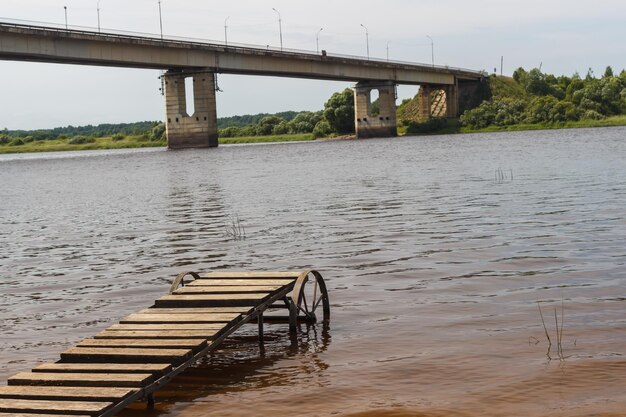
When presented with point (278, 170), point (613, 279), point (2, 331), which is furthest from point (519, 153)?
point (2, 331)

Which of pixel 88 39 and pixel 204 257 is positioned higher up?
pixel 88 39

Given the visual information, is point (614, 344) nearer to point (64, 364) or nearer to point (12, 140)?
point (64, 364)

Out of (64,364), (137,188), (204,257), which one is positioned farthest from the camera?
(137,188)

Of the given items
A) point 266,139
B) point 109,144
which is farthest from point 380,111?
point 109,144

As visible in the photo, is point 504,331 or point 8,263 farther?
point 8,263

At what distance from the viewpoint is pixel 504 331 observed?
38.5 ft

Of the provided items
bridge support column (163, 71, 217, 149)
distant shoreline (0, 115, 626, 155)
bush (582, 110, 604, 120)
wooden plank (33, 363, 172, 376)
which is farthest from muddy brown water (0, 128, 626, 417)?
bush (582, 110, 604, 120)

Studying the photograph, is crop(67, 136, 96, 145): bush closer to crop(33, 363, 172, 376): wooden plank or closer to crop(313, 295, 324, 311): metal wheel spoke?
crop(313, 295, 324, 311): metal wheel spoke

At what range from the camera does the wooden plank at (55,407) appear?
789 cm

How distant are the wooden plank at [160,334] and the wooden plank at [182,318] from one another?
0.49 metres

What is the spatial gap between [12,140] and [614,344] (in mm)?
179421

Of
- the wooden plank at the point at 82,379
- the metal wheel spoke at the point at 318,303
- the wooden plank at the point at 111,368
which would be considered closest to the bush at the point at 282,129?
the metal wheel spoke at the point at 318,303

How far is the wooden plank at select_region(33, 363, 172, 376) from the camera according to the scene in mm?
8930

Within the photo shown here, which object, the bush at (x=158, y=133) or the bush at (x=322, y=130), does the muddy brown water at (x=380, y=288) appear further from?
the bush at (x=158, y=133)
